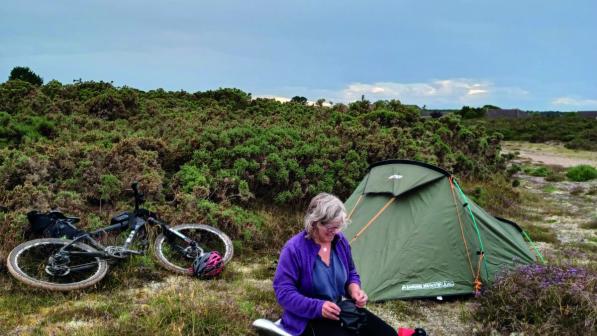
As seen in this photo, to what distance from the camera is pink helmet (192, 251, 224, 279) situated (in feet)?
21.5

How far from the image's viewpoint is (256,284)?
6.60 metres

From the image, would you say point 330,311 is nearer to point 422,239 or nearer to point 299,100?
point 422,239

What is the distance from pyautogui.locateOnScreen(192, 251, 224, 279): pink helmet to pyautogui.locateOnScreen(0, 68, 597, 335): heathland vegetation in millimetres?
278

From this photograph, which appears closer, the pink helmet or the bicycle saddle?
the bicycle saddle

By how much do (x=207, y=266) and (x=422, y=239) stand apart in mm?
2652

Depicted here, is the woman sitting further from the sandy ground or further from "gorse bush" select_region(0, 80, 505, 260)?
the sandy ground

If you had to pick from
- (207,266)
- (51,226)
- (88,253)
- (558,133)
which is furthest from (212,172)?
(558,133)

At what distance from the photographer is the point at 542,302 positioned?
5191 millimetres

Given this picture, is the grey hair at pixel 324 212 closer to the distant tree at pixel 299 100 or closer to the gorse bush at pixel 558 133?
the distant tree at pixel 299 100

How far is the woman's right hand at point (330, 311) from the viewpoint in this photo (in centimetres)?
368

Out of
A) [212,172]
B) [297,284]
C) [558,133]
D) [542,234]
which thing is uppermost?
[558,133]

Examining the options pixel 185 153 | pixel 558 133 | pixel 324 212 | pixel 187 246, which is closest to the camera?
pixel 324 212

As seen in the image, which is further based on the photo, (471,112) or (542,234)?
(471,112)

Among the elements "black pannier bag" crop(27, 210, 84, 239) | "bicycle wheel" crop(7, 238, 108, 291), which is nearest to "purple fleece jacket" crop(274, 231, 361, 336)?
"bicycle wheel" crop(7, 238, 108, 291)
